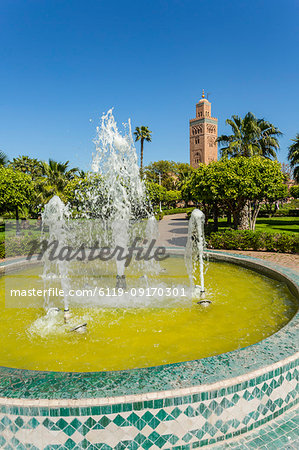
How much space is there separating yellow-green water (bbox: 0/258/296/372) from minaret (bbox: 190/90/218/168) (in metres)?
89.2

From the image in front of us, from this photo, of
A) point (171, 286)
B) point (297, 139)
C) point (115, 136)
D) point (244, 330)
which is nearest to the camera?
point (244, 330)

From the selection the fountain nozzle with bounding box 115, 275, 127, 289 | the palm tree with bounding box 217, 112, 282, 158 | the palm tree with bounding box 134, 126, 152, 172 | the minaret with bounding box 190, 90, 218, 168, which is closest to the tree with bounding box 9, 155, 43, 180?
the palm tree with bounding box 134, 126, 152, 172

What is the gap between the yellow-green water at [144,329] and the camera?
13.5 feet

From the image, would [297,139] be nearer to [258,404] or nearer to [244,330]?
[244,330]

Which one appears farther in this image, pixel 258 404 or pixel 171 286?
pixel 171 286

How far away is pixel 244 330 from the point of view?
4953mm

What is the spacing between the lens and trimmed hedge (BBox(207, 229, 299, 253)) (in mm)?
11420

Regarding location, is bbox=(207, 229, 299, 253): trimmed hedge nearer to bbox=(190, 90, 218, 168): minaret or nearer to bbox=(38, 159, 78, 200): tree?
bbox=(38, 159, 78, 200): tree

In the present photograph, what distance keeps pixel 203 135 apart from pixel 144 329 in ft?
312

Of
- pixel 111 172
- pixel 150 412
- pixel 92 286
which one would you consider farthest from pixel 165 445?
pixel 111 172

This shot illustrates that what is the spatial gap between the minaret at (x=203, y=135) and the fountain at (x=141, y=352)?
288ft

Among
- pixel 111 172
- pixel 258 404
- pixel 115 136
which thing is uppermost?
pixel 115 136

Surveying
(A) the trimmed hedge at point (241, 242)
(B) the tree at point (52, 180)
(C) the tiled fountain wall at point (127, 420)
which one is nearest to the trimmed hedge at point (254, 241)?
(A) the trimmed hedge at point (241, 242)

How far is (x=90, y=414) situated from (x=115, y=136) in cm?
752
